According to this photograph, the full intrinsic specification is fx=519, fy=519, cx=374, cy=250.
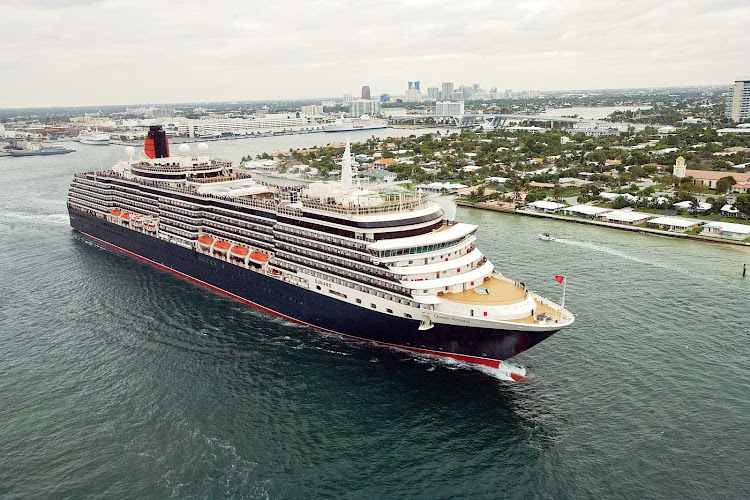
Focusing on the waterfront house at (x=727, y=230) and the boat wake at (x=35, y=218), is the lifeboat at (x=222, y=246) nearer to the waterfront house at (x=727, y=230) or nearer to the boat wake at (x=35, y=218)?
the boat wake at (x=35, y=218)

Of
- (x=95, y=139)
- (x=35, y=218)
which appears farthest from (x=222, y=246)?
(x=95, y=139)

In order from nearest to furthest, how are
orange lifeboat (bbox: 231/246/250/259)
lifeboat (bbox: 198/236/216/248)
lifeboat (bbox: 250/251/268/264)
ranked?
lifeboat (bbox: 250/251/268/264) < orange lifeboat (bbox: 231/246/250/259) < lifeboat (bbox: 198/236/216/248)

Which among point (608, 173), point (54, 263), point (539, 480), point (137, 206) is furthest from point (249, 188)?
point (608, 173)

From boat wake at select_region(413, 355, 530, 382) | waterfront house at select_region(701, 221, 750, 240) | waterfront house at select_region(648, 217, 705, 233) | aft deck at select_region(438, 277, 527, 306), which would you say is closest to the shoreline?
waterfront house at select_region(648, 217, 705, 233)

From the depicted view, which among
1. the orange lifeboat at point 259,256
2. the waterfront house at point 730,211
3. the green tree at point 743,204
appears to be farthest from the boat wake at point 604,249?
the orange lifeboat at point 259,256

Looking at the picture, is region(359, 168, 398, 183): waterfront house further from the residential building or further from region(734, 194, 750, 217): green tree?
region(734, 194, 750, 217): green tree

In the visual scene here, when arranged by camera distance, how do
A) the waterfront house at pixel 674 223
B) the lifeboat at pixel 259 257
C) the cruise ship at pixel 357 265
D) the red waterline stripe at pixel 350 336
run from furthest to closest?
1. the waterfront house at pixel 674 223
2. the lifeboat at pixel 259 257
3. the red waterline stripe at pixel 350 336
4. the cruise ship at pixel 357 265
